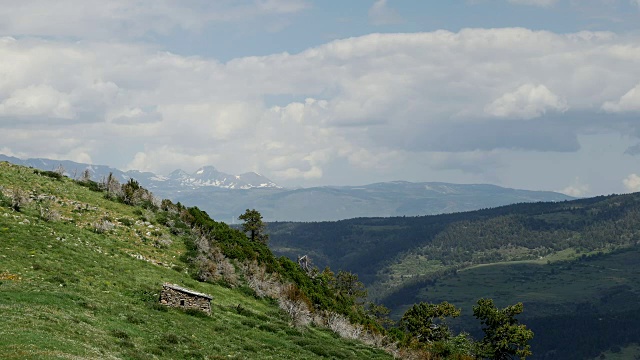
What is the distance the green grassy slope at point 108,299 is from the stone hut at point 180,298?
3.06 ft

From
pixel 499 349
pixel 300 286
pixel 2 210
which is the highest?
pixel 2 210

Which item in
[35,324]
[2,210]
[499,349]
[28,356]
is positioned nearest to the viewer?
[28,356]

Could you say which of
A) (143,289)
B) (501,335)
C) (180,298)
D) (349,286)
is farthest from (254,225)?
(180,298)

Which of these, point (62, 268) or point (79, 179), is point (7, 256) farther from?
point (79, 179)

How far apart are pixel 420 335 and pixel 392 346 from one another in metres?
27.0

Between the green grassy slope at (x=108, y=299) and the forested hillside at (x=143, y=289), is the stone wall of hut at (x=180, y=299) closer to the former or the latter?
the forested hillside at (x=143, y=289)

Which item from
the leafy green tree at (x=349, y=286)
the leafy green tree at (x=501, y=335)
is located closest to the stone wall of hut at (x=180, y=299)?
the leafy green tree at (x=501, y=335)

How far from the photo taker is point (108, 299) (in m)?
37.1

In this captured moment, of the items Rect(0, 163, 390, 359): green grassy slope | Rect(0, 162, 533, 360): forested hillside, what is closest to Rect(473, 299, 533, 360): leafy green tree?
Rect(0, 162, 533, 360): forested hillside

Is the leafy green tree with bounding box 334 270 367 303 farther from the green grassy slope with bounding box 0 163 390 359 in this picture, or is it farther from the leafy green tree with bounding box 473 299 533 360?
the green grassy slope with bounding box 0 163 390 359

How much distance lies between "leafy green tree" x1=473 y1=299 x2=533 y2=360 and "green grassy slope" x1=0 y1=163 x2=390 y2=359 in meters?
33.1

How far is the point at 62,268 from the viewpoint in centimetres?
3962

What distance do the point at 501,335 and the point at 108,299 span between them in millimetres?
54406

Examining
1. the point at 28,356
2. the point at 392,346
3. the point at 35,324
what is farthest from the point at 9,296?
the point at 392,346
